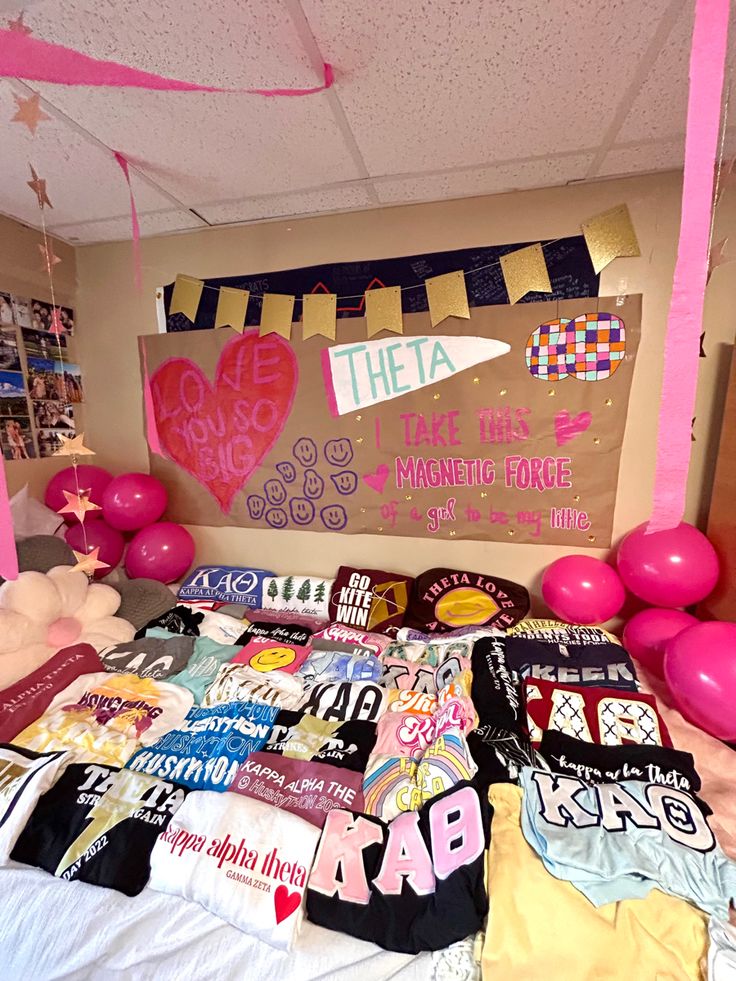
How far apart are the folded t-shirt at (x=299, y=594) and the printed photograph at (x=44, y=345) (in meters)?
1.45

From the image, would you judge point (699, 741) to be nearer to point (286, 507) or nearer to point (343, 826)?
point (343, 826)

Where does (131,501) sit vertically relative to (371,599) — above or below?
above

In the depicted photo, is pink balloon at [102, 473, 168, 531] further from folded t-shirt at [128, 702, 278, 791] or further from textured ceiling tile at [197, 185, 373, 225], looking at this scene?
textured ceiling tile at [197, 185, 373, 225]

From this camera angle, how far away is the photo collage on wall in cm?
190

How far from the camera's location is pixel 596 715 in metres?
1.26

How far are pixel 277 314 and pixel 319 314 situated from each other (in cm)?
19

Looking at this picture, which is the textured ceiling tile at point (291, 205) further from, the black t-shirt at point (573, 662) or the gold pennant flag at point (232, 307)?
the black t-shirt at point (573, 662)

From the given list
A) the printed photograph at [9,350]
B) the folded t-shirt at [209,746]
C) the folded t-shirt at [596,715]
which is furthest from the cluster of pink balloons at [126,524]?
the folded t-shirt at [596,715]

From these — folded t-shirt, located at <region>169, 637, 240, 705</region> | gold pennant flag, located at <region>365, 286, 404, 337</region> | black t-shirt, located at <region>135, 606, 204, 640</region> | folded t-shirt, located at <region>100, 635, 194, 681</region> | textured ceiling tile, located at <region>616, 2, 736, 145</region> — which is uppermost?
textured ceiling tile, located at <region>616, 2, 736, 145</region>

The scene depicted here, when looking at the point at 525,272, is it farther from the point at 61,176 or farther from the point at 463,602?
the point at 61,176

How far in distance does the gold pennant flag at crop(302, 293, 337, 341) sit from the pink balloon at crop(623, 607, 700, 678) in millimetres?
1600

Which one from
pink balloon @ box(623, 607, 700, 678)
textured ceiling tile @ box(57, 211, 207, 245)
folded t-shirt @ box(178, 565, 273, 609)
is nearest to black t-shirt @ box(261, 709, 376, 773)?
folded t-shirt @ box(178, 565, 273, 609)

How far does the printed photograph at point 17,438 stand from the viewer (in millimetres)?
1899

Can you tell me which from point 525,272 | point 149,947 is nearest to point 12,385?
point 149,947
